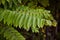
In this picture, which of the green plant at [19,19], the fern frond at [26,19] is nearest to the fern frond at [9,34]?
the green plant at [19,19]

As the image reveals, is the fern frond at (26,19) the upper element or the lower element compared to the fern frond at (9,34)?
upper

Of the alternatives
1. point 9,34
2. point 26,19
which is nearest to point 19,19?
point 26,19

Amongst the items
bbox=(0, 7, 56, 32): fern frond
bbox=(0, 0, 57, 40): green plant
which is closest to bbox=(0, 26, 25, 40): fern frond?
bbox=(0, 0, 57, 40): green plant

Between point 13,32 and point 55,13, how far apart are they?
140 centimetres

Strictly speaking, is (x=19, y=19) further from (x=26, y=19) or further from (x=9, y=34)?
(x=9, y=34)

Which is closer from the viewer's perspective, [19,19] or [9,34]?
Answer: [19,19]

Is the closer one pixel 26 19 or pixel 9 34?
pixel 26 19

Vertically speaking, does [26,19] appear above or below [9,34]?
above

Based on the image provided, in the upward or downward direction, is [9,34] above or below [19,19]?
below

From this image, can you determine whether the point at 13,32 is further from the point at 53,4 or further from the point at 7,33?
the point at 53,4

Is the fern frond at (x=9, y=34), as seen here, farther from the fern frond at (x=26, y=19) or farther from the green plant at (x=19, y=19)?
the fern frond at (x=26, y=19)

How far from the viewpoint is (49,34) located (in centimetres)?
269

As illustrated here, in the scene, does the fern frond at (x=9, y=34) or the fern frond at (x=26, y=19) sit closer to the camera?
the fern frond at (x=26, y=19)

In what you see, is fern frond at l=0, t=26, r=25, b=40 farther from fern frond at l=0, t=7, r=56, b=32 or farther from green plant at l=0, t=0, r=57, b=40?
fern frond at l=0, t=7, r=56, b=32
